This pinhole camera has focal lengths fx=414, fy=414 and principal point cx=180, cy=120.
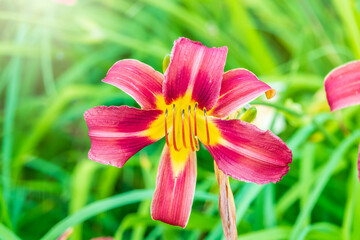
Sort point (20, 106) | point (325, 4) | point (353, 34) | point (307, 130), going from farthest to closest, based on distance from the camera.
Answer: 1. point (325, 4)
2. point (20, 106)
3. point (353, 34)
4. point (307, 130)

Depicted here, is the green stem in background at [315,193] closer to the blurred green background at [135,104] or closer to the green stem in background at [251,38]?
the blurred green background at [135,104]

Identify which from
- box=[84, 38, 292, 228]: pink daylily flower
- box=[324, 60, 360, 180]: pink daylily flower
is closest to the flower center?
box=[84, 38, 292, 228]: pink daylily flower

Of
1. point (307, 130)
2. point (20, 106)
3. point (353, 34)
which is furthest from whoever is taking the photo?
point (20, 106)

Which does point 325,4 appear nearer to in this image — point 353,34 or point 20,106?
point 353,34

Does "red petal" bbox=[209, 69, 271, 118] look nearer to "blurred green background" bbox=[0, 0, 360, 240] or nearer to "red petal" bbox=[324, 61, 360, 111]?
"red petal" bbox=[324, 61, 360, 111]

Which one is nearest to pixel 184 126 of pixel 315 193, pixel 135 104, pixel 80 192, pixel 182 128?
pixel 182 128

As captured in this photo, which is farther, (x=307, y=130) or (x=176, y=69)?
(x=307, y=130)

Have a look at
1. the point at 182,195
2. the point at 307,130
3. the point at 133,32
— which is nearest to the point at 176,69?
the point at 182,195

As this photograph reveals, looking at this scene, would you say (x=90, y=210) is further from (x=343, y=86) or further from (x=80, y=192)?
(x=343, y=86)
